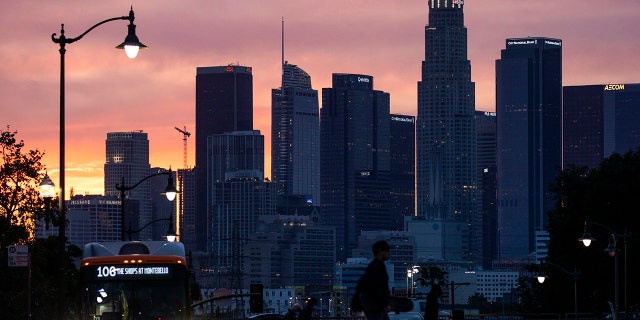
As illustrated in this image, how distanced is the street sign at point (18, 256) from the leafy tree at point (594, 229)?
44.7 metres

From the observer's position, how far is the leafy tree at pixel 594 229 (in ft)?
263

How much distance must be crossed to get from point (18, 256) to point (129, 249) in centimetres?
258

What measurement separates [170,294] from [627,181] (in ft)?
165

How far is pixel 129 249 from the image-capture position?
114 feet

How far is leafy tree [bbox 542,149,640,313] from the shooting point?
3159 inches

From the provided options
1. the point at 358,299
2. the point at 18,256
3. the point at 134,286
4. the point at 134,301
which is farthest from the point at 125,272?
the point at 358,299

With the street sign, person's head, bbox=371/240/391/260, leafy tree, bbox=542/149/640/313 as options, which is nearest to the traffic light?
leafy tree, bbox=542/149/640/313

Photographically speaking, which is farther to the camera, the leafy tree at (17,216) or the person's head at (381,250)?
the leafy tree at (17,216)

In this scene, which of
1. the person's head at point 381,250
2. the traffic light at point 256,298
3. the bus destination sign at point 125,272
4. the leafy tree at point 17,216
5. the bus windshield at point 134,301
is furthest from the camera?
the traffic light at point 256,298

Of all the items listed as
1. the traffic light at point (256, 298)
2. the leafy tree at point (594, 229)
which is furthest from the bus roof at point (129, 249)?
the leafy tree at point (594, 229)

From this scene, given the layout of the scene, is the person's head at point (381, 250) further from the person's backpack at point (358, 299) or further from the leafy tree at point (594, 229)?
the leafy tree at point (594, 229)

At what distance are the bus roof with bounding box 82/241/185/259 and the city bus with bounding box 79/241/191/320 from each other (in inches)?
1.2

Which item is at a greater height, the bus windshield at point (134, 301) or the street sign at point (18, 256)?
the street sign at point (18, 256)

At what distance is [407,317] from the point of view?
128 ft
